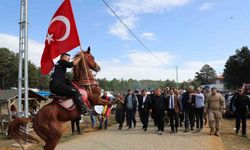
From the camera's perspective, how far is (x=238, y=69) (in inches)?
3671

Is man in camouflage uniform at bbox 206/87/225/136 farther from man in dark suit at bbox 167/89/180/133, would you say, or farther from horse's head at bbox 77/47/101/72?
horse's head at bbox 77/47/101/72

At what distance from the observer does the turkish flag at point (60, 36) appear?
9.55 metres

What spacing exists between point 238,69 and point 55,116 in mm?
90504

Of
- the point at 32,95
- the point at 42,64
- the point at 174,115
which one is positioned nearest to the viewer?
the point at 42,64

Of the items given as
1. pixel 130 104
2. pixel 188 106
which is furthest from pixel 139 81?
pixel 188 106

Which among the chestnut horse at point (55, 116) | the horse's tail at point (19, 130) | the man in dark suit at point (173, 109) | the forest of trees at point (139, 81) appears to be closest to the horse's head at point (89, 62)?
the chestnut horse at point (55, 116)

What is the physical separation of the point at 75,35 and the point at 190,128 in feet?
34.6

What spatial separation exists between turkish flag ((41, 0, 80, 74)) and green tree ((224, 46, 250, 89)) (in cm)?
8599

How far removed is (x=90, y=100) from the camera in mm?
8711

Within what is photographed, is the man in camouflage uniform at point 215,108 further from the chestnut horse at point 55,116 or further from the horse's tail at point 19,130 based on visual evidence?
the horse's tail at point 19,130

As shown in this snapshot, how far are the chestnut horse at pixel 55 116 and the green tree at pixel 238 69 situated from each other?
284 feet

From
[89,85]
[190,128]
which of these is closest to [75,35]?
[89,85]

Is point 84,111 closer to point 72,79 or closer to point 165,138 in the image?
point 72,79

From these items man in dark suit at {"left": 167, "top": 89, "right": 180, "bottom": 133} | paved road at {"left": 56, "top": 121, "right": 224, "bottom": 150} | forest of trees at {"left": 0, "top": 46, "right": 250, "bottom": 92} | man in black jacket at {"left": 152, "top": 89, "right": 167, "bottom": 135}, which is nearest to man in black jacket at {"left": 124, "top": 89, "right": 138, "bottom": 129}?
man in black jacket at {"left": 152, "top": 89, "right": 167, "bottom": 135}
